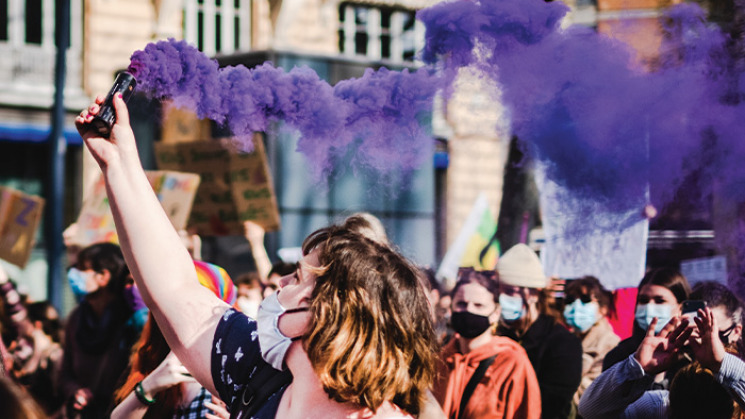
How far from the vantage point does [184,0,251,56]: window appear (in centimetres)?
1435

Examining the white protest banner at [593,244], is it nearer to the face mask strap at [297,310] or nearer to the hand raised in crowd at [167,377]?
the hand raised in crowd at [167,377]

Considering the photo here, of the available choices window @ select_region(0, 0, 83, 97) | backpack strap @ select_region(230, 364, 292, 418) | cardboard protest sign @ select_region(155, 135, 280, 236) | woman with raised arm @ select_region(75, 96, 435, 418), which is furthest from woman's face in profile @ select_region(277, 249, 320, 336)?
window @ select_region(0, 0, 83, 97)

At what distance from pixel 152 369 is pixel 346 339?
4.94 ft

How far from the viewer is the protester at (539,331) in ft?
13.6

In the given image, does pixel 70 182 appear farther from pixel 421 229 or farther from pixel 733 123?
pixel 733 123

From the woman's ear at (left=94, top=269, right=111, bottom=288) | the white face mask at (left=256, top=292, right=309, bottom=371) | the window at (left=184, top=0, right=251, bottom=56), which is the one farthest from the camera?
the window at (left=184, top=0, right=251, bottom=56)

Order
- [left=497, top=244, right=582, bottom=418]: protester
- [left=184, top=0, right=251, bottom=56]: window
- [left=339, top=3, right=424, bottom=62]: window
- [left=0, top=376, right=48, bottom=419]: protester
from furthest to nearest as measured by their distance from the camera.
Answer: [left=339, top=3, right=424, bottom=62]: window < [left=184, top=0, right=251, bottom=56]: window < [left=497, top=244, right=582, bottom=418]: protester < [left=0, top=376, right=48, bottom=419]: protester

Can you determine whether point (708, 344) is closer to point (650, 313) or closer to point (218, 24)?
point (650, 313)

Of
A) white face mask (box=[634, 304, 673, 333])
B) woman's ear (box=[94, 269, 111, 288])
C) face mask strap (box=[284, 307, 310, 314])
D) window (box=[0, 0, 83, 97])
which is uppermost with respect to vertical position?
window (box=[0, 0, 83, 97])

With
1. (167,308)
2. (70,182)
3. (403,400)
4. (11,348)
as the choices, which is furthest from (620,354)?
(70,182)

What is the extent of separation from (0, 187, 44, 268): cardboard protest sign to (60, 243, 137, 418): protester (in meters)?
2.11

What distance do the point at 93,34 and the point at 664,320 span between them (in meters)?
12.1

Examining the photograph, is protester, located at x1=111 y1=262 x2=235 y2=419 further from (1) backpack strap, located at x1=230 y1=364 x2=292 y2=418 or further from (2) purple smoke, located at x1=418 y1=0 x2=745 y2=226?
(2) purple smoke, located at x1=418 y1=0 x2=745 y2=226

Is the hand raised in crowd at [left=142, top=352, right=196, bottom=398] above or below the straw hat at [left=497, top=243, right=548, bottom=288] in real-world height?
below
